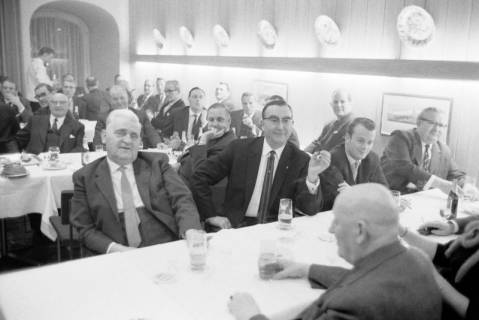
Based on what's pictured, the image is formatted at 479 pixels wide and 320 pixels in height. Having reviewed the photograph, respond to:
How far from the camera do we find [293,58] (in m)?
6.90

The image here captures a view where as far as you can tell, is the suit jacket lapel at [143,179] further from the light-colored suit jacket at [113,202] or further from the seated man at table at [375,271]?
the seated man at table at [375,271]

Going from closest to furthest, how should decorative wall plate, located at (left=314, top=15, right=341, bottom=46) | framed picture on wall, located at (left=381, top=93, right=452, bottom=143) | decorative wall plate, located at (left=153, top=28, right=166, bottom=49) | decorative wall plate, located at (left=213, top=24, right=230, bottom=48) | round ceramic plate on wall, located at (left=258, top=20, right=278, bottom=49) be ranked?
framed picture on wall, located at (left=381, top=93, right=452, bottom=143), decorative wall plate, located at (left=314, top=15, right=341, bottom=46), round ceramic plate on wall, located at (left=258, top=20, right=278, bottom=49), decorative wall plate, located at (left=213, top=24, right=230, bottom=48), decorative wall plate, located at (left=153, top=28, right=166, bottom=49)

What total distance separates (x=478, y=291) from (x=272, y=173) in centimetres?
165

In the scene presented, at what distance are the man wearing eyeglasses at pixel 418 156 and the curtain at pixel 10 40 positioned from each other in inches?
336

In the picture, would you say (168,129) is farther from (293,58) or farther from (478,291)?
(478,291)

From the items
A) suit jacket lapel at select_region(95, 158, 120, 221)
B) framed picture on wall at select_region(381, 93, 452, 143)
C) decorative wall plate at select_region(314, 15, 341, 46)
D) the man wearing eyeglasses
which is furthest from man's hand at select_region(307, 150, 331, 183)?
decorative wall plate at select_region(314, 15, 341, 46)

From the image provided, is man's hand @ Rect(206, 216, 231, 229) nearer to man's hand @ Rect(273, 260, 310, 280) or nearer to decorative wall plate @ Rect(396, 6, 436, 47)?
man's hand @ Rect(273, 260, 310, 280)

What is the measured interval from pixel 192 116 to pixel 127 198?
4113 millimetres

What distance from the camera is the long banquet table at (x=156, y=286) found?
1604mm

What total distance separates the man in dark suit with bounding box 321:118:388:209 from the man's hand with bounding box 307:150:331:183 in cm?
40

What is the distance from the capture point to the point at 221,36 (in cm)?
863

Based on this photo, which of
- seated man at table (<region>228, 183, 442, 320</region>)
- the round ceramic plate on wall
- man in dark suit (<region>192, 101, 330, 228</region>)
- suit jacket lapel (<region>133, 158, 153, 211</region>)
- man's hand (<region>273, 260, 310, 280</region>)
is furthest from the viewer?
the round ceramic plate on wall

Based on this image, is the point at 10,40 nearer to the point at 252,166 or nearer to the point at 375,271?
the point at 252,166

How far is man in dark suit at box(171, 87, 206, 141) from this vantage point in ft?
21.4
